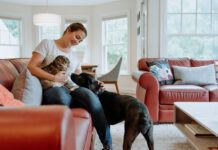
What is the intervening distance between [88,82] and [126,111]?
536mm

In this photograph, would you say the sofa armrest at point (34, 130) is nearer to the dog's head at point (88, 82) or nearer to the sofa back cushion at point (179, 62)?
the dog's head at point (88, 82)

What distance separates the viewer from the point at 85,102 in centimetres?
195

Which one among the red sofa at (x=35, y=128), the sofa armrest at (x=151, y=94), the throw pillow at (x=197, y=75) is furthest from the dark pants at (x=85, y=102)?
the throw pillow at (x=197, y=75)

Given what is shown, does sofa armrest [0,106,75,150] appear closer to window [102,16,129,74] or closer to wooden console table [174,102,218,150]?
wooden console table [174,102,218,150]

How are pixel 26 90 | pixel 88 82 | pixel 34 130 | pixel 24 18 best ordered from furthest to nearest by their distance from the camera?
pixel 24 18, pixel 88 82, pixel 26 90, pixel 34 130

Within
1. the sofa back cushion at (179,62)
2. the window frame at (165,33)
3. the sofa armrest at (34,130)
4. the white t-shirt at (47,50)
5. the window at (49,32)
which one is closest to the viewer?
the sofa armrest at (34,130)

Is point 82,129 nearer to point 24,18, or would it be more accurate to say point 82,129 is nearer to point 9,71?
point 9,71

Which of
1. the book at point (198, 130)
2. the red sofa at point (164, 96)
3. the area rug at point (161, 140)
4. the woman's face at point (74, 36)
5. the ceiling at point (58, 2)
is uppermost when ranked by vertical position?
the ceiling at point (58, 2)

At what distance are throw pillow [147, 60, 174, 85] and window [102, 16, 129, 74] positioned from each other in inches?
120

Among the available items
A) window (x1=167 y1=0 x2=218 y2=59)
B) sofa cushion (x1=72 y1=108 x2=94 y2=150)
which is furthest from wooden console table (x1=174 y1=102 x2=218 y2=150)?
window (x1=167 y1=0 x2=218 y2=59)

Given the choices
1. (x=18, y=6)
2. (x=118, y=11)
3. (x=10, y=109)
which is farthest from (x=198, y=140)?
(x=18, y=6)

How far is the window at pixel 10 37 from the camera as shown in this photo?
23.3ft

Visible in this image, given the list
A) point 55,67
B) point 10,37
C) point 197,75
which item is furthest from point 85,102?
point 10,37

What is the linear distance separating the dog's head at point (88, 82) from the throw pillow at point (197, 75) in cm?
176
